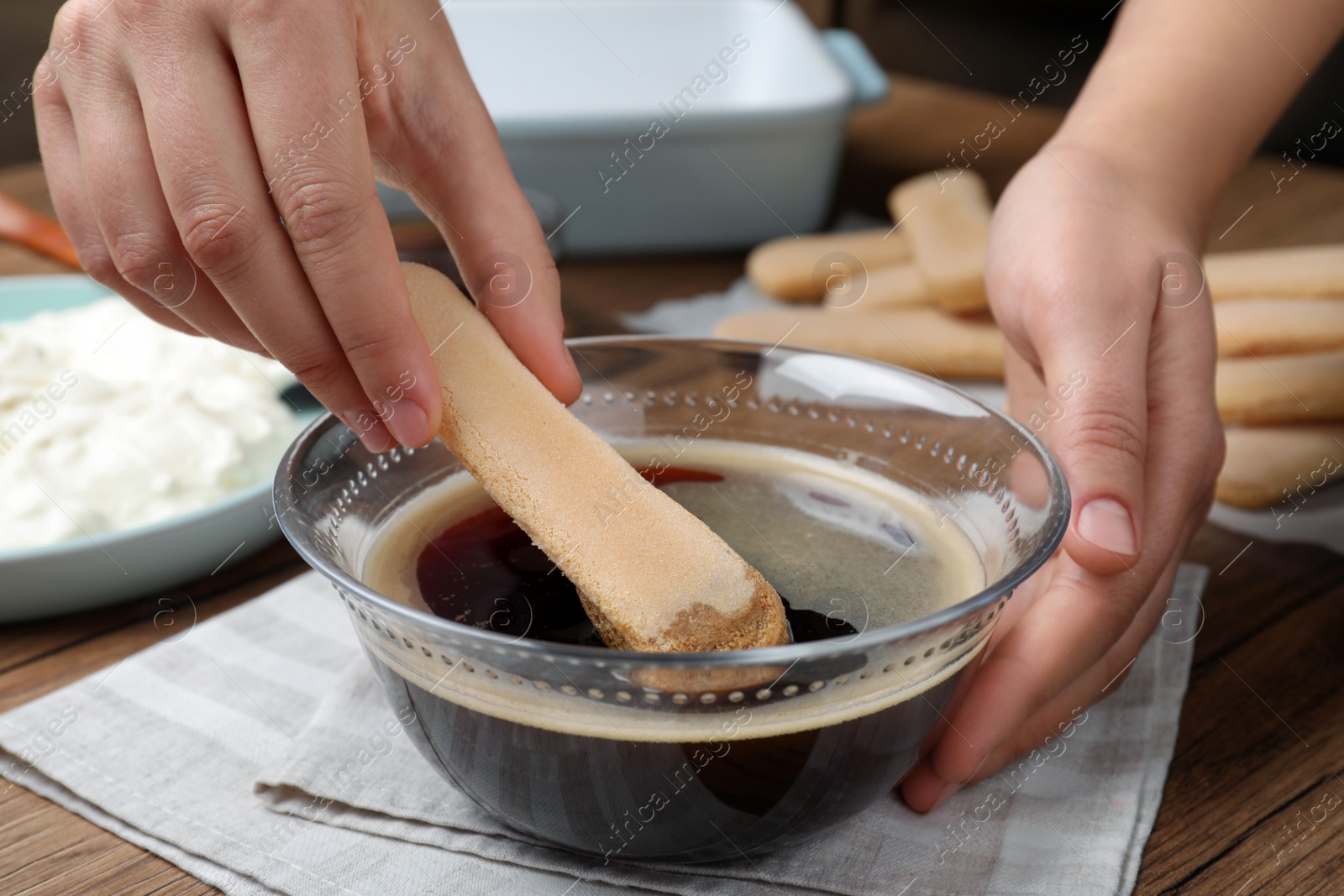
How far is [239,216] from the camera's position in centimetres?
50

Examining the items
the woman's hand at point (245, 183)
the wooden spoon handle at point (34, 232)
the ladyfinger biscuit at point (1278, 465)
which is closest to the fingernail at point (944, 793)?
the woman's hand at point (245, 183)

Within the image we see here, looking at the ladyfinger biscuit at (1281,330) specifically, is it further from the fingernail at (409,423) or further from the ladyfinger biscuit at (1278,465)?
the fingernail at (409,423)

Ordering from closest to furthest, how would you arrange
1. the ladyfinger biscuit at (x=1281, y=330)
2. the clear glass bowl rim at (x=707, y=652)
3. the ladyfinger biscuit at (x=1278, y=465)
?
the clear glass bowl rim at (x=707, y=652)
the ladyfinger biscuit at (x=1278, y=465)
the ladyfinger biscuit at (x=1281, y=330)

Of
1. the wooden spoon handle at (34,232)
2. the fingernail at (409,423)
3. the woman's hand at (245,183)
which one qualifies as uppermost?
the woman's hand at (245,183)

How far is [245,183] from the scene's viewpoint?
0.50 m

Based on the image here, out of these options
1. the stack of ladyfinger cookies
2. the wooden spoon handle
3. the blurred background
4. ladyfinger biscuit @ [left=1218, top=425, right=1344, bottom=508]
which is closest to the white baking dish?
the stack of ladyfinger cookies

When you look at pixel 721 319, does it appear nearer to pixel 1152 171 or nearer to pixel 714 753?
pixel 1152 171

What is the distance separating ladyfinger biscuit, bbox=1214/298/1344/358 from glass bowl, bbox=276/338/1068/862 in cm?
51

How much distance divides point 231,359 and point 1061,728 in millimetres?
707

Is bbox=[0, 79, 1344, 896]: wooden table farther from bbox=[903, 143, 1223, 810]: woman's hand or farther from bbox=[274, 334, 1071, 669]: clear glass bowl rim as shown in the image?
bbox=[274, 334, 1071, 669]: clear glass bowl rim

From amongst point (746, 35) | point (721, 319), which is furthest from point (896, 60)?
point (721, 319)

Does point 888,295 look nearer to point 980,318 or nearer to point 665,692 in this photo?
point 980,318

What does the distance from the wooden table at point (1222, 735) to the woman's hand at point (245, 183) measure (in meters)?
0.26

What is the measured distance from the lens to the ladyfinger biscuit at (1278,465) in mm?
910
